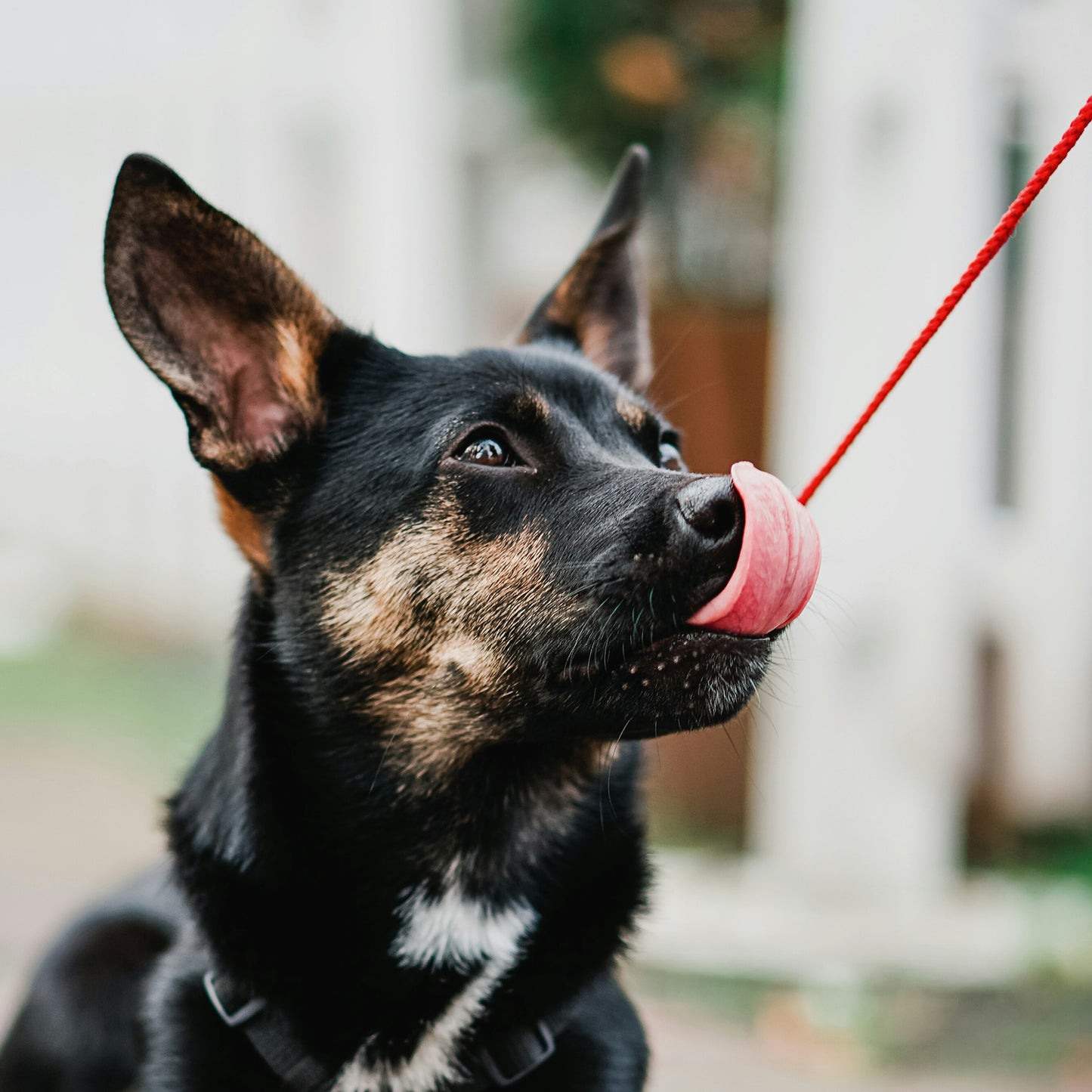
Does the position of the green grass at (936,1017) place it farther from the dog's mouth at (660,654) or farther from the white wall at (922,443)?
the dog's mouth at (660,654)

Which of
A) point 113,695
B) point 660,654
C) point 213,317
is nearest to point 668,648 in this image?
point 660,654

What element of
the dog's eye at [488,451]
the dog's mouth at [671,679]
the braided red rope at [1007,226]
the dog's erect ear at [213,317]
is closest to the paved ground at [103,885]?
the dog's erect ear at [213,317]

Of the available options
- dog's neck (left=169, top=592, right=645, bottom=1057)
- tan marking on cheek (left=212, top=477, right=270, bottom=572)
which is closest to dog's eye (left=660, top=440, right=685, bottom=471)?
dog's neck (left=169, top=592, right=645, bottom=1057)

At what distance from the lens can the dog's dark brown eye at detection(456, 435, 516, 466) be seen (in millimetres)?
2139

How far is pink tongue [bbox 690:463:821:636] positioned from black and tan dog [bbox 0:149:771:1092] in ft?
0.46

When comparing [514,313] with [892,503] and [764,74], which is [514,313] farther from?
[892,503]

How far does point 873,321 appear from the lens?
426 cm

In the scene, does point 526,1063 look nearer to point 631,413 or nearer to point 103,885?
point 631,413

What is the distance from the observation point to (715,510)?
5.74ft

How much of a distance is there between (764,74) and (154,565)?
196 inches

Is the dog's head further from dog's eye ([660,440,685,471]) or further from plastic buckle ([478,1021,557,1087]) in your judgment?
plastic buckle ([478,1021,557,1087])

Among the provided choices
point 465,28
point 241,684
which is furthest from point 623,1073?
point 465,28

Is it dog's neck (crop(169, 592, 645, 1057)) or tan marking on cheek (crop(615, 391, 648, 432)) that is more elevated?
tan marking on cheek (crop(615, 391, 648, 432))

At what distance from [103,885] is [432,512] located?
11.9ft
